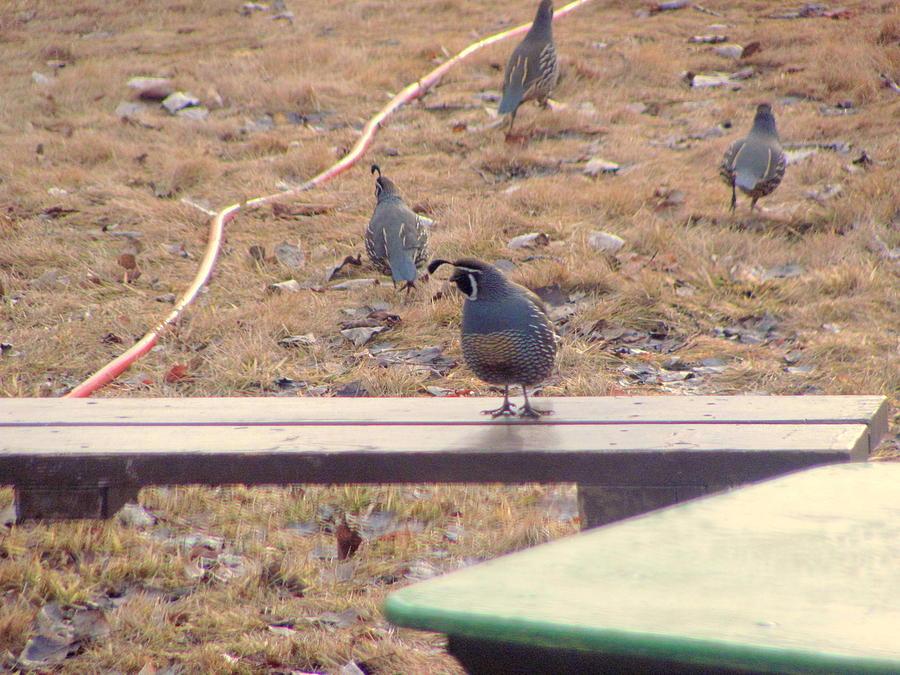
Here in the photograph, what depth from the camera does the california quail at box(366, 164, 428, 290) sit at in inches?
186

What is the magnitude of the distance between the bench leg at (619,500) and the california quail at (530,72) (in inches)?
201

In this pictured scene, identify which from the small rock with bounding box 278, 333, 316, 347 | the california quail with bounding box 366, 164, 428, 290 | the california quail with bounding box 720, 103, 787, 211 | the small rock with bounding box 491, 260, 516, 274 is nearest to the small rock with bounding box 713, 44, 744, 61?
the california quail with bounding box 720, 103, 787, 211

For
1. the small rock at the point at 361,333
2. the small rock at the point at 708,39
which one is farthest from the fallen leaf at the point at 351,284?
the small rock at the point at 708,39

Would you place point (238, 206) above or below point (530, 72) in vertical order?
below

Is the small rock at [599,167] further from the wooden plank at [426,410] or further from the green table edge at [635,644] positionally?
the green table edge at [635,644]

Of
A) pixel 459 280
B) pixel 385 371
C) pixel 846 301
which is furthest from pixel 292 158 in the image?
pixel 459 280

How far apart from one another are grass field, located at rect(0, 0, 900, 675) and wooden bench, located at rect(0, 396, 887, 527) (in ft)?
1.29

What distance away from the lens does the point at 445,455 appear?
228 cm

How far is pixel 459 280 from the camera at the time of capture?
2.79 meters

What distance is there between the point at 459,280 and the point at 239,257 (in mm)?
2843

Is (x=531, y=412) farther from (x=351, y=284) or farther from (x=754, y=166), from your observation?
(x=754, y=166)

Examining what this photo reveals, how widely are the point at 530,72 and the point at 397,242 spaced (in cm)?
300

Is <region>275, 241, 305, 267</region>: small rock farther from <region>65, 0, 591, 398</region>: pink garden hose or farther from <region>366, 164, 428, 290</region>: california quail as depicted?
<region>366, 164, 428, 290</region>: california quail

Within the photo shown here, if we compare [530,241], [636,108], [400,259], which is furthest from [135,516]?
[636,108]
